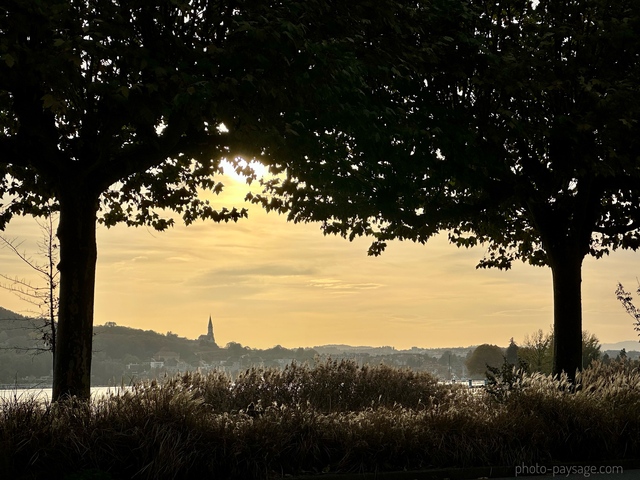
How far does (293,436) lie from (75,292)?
210 inches

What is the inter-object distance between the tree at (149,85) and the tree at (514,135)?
157 cm

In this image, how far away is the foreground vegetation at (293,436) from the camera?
9219 millimetres

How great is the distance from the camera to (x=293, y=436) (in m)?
10.2

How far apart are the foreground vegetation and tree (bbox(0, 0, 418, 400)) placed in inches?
126

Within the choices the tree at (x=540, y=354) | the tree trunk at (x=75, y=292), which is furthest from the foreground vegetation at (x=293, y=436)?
the tree at (x=540, y=354)

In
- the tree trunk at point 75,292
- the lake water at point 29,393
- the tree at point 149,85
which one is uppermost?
the tree at point 149,85

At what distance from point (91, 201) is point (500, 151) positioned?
30.7 ft

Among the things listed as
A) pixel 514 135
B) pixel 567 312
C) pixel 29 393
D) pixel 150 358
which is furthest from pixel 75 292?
pixel 150 358

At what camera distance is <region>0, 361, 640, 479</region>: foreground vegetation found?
9.22 m

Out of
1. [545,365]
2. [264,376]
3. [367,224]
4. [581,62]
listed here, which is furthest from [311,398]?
[545,365]

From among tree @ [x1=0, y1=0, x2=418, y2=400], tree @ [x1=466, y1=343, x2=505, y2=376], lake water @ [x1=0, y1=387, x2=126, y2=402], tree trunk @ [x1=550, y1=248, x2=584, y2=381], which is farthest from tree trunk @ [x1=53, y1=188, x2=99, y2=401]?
tree @ [x1=466, y1=343, x2=505, y2=376]

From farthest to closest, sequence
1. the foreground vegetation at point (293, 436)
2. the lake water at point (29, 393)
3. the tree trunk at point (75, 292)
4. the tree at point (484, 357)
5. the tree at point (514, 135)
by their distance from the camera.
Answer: the tree at point (484, 357)
the tree at point (514, 135)
the tree trunk at point (75, 292)
the lake water at point (29, 393)
the foreground vegetation at point (293, 436)

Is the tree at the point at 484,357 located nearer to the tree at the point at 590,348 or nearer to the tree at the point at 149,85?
the tree at the point at 590,348

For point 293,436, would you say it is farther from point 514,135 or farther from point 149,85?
point 514,135
